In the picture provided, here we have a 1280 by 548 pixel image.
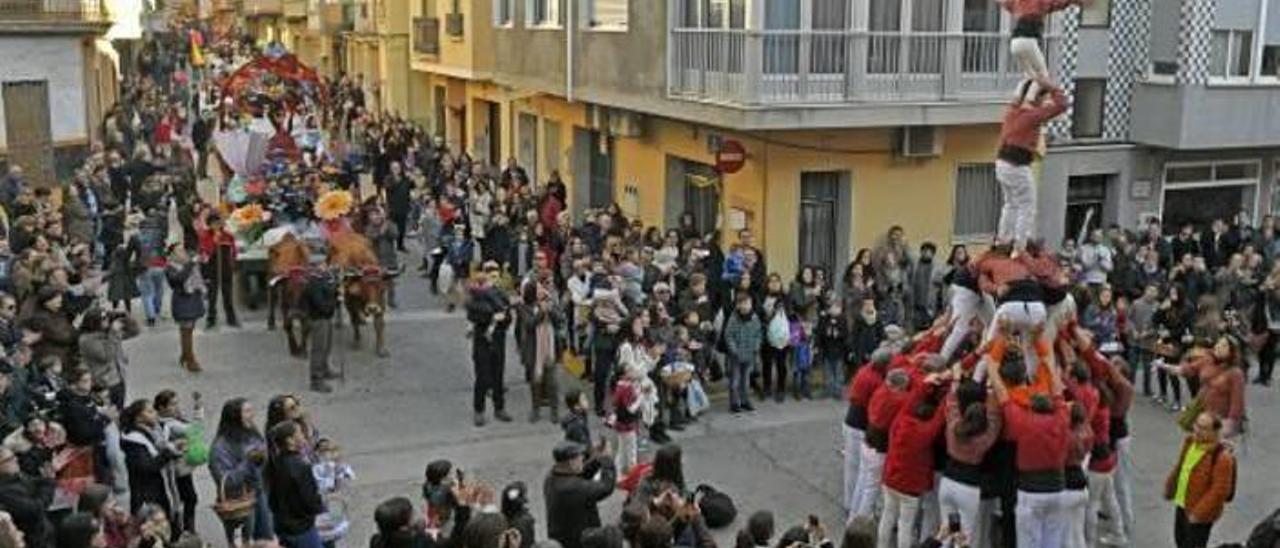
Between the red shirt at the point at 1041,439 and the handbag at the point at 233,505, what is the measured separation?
5517 mm

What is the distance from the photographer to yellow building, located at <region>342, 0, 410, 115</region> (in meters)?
38.9

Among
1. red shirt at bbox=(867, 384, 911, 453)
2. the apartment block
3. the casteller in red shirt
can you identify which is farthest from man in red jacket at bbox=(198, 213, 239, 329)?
the apartment block

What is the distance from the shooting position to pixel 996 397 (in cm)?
1048

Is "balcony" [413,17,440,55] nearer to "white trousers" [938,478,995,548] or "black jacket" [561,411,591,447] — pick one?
"black jacket" [561,411,591,447]

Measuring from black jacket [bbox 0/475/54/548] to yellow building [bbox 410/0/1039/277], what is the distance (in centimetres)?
1106

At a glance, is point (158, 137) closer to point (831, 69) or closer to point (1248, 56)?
point (831, 69)

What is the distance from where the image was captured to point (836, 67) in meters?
18.7

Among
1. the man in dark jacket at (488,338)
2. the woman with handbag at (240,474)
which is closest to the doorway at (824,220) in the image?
the man in dark jacket at (488,338)

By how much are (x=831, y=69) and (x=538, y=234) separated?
15.5 feet

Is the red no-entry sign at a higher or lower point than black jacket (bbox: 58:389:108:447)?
higher

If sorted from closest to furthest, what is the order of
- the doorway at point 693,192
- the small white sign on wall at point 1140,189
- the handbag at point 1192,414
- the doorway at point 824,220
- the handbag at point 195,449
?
the handbag at point 195,449
the handbag at point 1192,414
the doorway at point 824,220
the doorway at point 693,192
the small white sign on wall at point 1140,189

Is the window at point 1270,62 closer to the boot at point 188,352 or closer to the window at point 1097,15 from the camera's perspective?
the window at point 1097,15

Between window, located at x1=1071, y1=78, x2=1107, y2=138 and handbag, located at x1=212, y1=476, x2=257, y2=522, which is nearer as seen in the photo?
handbag, located at x1=212, y1=476, x2=257, y2=522

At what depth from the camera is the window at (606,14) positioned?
22.1 meters
